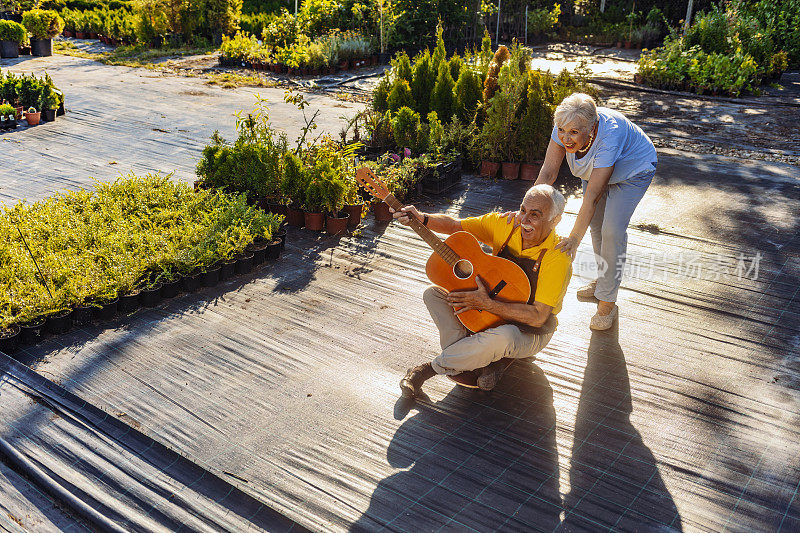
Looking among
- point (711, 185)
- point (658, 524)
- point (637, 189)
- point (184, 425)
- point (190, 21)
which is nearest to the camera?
point (658, 524)

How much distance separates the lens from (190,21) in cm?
1686

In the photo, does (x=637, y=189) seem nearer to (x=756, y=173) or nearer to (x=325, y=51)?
(x=756, y=173)

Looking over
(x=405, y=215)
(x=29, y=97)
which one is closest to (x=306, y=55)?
(x=29, y=97)

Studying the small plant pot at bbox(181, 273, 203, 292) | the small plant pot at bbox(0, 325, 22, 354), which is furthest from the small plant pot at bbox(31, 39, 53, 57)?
the small plant pot at bbox(0, 325, 22, 354)

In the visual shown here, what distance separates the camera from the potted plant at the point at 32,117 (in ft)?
28.0

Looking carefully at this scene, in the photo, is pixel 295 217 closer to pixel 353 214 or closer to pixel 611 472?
pixel 353 214

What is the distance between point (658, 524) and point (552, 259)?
1.18 metres

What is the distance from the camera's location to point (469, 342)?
2994 mm

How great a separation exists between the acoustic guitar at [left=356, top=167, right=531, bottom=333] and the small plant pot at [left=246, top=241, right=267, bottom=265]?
5.77 feet

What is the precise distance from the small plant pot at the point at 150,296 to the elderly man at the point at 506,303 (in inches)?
73.1

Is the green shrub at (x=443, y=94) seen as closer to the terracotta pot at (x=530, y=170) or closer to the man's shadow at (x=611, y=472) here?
the terracotta pot at (x=530, y=170)

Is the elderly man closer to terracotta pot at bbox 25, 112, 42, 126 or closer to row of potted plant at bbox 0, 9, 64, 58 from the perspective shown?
terracotta pot at bbox 25, 112, 42, 126

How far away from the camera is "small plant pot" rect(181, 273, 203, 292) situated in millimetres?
4254

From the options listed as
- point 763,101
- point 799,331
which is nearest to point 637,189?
point 799,331
